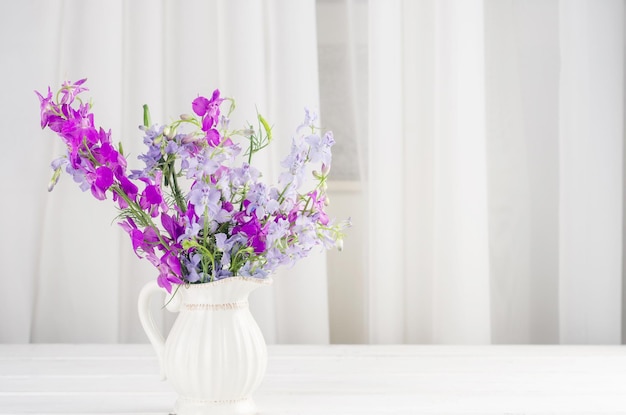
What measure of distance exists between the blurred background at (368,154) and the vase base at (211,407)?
609 mm

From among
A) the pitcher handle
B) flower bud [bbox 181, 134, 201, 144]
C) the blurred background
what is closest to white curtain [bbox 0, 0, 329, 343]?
the blurred background

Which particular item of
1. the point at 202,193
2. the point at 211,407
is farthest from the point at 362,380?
the point at 202,193

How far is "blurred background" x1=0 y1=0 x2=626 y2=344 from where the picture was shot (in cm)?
148

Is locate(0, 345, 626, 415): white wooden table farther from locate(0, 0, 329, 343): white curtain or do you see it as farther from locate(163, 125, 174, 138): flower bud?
locate(163, 125, 174, 138): flower bud

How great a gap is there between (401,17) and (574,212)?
58 cm

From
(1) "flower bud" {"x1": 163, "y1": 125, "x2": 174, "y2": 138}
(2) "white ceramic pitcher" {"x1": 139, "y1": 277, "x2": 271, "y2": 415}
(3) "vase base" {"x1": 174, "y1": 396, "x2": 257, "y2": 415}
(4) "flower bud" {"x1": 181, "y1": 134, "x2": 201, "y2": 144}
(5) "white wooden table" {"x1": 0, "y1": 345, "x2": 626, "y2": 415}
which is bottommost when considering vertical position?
(5) "white wooden table" {"x1": 0, "y1": 345, "x2": 626, "y2": 415}

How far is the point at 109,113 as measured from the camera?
1.47 meters

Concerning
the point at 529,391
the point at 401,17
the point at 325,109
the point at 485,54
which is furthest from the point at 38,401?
the point at 485,54

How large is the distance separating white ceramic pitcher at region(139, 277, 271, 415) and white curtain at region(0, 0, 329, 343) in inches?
24.1

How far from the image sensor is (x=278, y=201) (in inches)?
32.3

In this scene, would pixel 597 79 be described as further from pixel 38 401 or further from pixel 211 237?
pixel 38 401

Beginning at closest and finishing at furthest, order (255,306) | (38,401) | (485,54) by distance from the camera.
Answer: (38,401) → (255,306) → (485,54)

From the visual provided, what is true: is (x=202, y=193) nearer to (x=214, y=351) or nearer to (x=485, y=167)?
(x=214, y=351)

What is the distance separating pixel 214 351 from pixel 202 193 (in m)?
0.20
